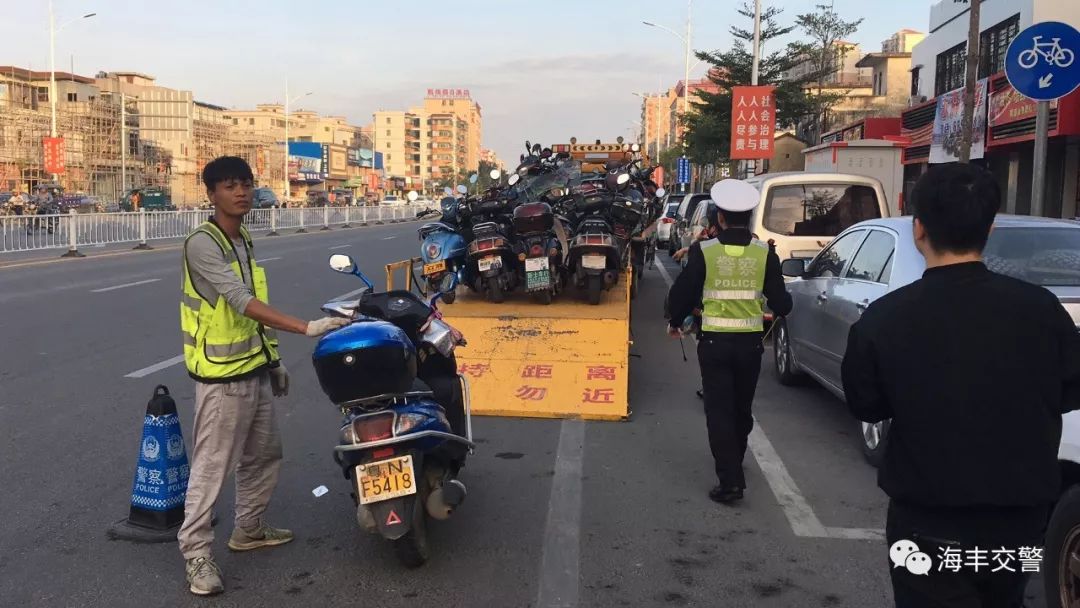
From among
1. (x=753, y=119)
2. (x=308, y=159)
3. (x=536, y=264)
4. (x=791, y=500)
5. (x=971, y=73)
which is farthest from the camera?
(x=308, y=159)

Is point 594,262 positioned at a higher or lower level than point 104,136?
lower

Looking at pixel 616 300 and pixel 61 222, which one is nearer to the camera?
pixel 616 300

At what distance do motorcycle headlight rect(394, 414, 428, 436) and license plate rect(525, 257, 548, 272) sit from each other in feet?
13.6

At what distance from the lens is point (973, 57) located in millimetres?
12422

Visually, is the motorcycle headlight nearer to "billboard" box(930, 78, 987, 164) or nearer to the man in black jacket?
the man in black jacket

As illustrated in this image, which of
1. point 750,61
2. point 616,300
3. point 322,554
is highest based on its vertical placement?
point 750,61

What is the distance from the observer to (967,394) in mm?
2068

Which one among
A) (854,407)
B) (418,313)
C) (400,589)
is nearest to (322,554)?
(400,589)

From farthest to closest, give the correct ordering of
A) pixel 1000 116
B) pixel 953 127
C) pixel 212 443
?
pixel 953 127 < pixel 1000 116 < pixel 212 443

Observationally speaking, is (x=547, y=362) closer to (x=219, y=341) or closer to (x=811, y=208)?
(x=219, y=341)

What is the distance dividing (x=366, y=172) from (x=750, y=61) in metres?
107

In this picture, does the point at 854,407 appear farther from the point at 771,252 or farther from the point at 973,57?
the point at 973,57

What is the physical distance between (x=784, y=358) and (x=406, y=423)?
5130 mm

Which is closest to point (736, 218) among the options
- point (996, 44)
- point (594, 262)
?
point (594, 262)
